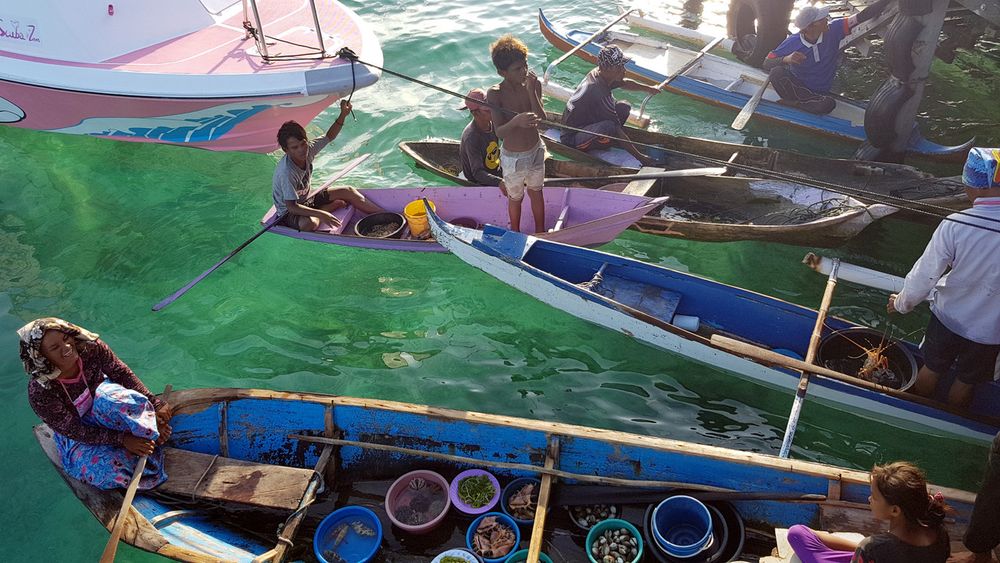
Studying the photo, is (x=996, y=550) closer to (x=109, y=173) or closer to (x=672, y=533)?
(x=672, y=533)

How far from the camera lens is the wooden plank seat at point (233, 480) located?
452 cm

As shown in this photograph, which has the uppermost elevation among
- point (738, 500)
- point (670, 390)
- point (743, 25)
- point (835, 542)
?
point (743, 25)

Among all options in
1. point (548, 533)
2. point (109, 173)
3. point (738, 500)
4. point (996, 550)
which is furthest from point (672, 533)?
point (109, 173)

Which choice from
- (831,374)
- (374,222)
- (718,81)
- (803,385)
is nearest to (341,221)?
(374,222)

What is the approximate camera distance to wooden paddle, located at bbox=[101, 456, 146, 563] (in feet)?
12.9

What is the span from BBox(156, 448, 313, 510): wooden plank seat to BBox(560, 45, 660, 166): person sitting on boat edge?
206 inches

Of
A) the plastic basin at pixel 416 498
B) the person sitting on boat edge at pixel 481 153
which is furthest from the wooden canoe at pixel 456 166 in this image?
the plastic basin at pixel 416 498

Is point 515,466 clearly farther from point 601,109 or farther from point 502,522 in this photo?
point 601,109

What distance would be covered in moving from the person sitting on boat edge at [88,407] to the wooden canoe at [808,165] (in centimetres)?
599

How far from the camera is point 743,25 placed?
11047mm

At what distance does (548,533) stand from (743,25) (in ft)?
32.3

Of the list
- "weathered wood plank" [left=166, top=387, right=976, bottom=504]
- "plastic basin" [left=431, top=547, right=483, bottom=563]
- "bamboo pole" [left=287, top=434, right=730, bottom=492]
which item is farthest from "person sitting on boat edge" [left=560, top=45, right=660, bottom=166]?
"plastic basin" [left=431, top=547, right=483, bottom=563]

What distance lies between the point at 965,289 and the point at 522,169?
3.85 meters

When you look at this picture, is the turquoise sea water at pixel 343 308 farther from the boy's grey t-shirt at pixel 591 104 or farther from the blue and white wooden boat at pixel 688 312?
the boy's grey t-shirt at pixel 591 104
